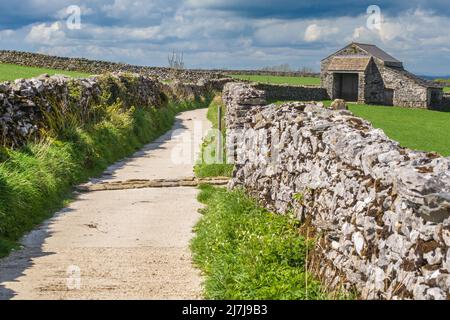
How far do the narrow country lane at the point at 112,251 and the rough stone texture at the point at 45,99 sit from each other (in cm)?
258

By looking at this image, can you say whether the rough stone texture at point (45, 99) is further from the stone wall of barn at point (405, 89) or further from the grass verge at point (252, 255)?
the stone wall of barn at point (405, 89)

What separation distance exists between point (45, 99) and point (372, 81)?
43.9 m

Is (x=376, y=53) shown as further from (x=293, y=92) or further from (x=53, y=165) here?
(x=53, y=165)

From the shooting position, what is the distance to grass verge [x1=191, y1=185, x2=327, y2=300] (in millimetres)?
7488

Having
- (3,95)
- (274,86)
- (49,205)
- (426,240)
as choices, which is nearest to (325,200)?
(426,240)

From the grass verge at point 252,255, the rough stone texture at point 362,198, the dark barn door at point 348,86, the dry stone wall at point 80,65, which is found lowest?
the grass verge at point 252,255

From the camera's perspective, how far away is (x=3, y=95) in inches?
596

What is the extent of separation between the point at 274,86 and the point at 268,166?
4486 cm

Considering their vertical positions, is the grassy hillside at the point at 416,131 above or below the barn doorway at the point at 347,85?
below

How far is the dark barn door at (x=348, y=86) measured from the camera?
197ft

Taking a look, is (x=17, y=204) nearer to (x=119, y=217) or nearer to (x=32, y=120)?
(x=119, y=217)

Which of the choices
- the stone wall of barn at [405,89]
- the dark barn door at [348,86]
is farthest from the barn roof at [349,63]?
the dark barn door at [348,86]

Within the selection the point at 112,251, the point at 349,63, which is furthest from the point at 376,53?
the point at 112,251

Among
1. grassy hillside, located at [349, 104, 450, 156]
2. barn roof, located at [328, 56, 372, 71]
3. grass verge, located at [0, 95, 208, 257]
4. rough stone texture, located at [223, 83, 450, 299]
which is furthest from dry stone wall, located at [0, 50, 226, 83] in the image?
rough stone texture, located at [223, 83, 450, 299]
